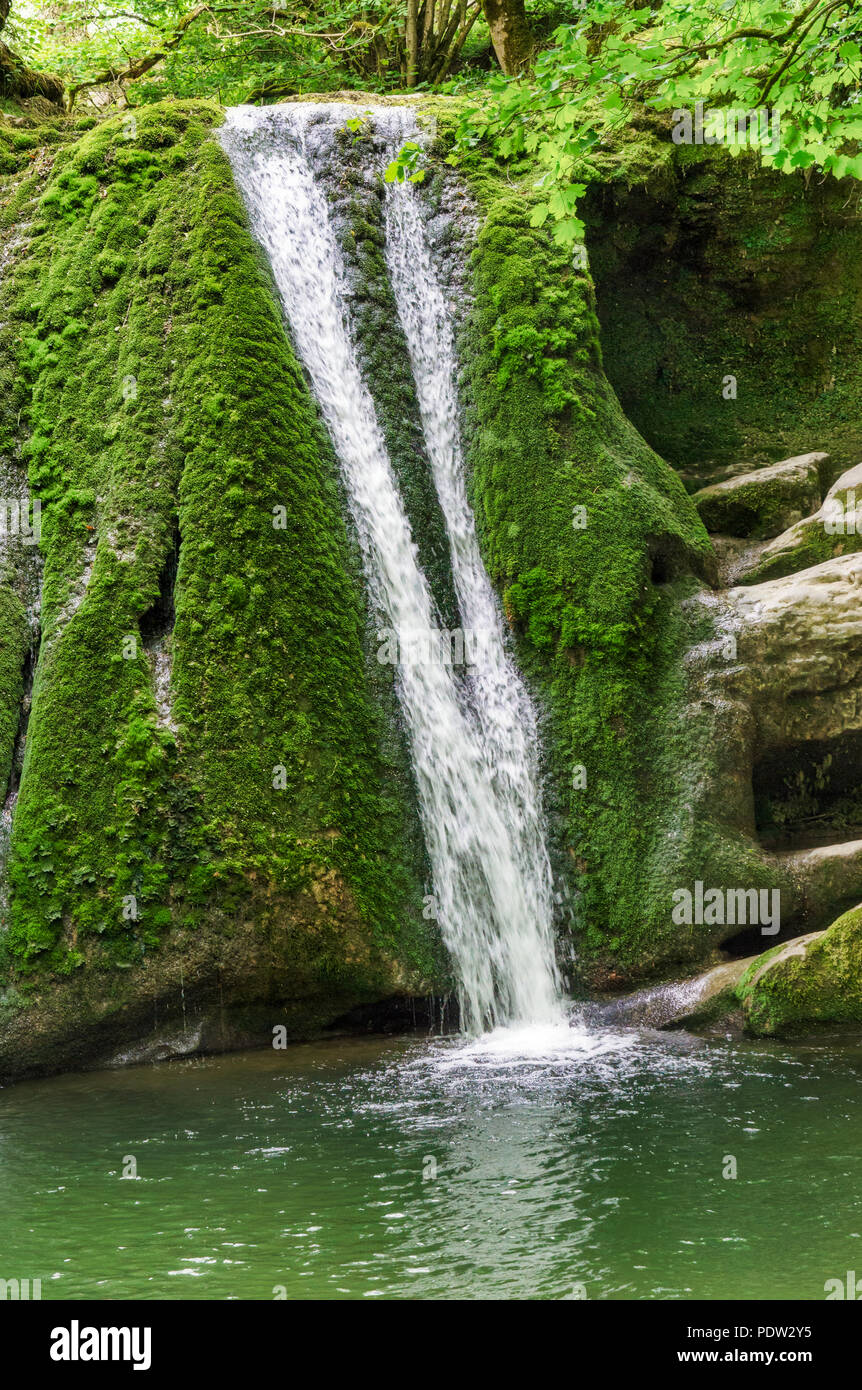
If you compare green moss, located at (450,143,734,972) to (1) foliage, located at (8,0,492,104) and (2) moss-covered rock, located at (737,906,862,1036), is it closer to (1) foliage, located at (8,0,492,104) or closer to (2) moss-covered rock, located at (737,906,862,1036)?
(2) moss-covered rock, located at (737,906,862,1036)

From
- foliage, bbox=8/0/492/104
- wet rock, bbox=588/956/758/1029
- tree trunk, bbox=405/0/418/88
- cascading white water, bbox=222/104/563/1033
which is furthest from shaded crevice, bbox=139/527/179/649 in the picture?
tree trunk, bbox=405/0/418/88

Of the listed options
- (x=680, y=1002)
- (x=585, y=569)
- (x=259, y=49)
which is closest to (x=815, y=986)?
(x=680, y=1002)

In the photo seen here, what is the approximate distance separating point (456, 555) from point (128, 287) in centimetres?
362

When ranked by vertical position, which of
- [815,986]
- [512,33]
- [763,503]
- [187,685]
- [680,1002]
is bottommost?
[680,1002]

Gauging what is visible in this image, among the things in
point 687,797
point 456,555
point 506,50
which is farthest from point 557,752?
point 506,50

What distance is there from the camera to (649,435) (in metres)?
12.9

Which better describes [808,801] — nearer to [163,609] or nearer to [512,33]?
[163,609]

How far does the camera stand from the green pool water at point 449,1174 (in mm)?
3936

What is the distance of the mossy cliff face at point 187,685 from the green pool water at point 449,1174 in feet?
2.02

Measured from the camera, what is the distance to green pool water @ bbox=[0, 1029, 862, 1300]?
12.9 feet

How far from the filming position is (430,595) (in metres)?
9.25

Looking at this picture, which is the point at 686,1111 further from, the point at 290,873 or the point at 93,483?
the point at 93,483

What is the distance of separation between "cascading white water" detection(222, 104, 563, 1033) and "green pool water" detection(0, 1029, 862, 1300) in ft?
3.28

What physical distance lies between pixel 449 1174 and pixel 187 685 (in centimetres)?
408
